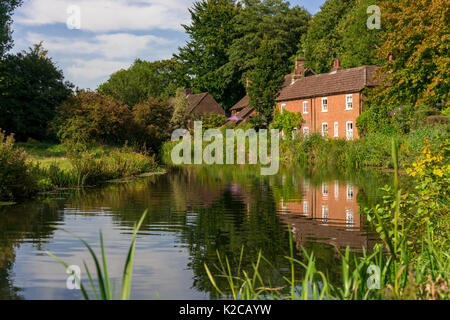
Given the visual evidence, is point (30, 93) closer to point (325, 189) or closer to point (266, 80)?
point (266, 80)

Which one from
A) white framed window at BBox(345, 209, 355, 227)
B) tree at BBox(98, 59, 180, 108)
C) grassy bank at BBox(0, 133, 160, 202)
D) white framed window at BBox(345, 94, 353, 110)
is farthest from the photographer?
tree at BBox(98, 59, 180, 108)

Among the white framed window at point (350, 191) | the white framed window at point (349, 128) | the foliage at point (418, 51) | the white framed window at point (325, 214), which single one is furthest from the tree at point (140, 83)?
the white framed window at point (325, 214)

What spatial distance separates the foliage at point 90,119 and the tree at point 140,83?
19259 mm

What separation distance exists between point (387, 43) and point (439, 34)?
3.15m

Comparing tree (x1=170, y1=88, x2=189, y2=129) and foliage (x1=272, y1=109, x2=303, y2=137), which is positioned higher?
tree (x1=170, y1=88, x2=189, y2=129)

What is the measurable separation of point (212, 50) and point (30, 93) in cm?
4164

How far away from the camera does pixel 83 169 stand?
25625 mm

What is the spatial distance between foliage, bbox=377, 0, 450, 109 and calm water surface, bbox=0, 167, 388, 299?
24.6ft

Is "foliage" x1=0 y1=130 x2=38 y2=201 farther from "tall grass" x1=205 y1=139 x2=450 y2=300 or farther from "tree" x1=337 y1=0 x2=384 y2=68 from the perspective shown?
"tree" x1=337 y1=0 x2=384 y2=68

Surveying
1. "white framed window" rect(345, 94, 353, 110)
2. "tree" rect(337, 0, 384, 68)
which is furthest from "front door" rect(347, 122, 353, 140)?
"tree" rect(337, 0, 384, 68)

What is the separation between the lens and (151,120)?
181ft

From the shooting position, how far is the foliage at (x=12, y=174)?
17.4 metres

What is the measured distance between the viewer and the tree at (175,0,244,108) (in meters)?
82.8
